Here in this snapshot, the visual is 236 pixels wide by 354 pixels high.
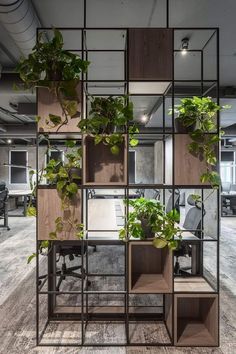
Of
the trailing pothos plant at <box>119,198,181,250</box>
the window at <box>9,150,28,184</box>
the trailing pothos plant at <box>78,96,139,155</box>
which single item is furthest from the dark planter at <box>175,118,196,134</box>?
the window at <box>9,150,28,184</box>

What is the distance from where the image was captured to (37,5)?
94.3 inches

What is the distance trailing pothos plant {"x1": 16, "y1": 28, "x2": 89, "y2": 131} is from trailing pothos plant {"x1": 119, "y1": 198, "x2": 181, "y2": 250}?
0.82 m

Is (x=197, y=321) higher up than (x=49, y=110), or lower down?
lower down

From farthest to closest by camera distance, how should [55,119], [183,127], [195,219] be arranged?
[195,219]
[183,127]
[55,119]

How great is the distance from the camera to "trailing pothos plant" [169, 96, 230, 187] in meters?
1.99

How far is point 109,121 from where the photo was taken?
199 cm

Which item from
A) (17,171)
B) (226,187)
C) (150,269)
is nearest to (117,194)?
(150,269)

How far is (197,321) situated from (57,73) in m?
2.34

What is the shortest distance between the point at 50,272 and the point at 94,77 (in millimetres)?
2935

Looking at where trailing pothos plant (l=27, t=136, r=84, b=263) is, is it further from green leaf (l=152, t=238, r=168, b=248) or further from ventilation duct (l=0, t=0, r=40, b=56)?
ventilation duct (l=0, t=0, r=40, b=56)

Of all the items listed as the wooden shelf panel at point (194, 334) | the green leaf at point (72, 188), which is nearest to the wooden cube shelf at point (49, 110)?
the green leaf at point (72, 188)

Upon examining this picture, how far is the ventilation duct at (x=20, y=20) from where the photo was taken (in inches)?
78.4

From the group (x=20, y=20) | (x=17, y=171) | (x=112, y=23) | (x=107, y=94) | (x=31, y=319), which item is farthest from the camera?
(x=17, y=171)

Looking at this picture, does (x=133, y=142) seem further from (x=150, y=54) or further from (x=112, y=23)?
(x=112, y=23)
